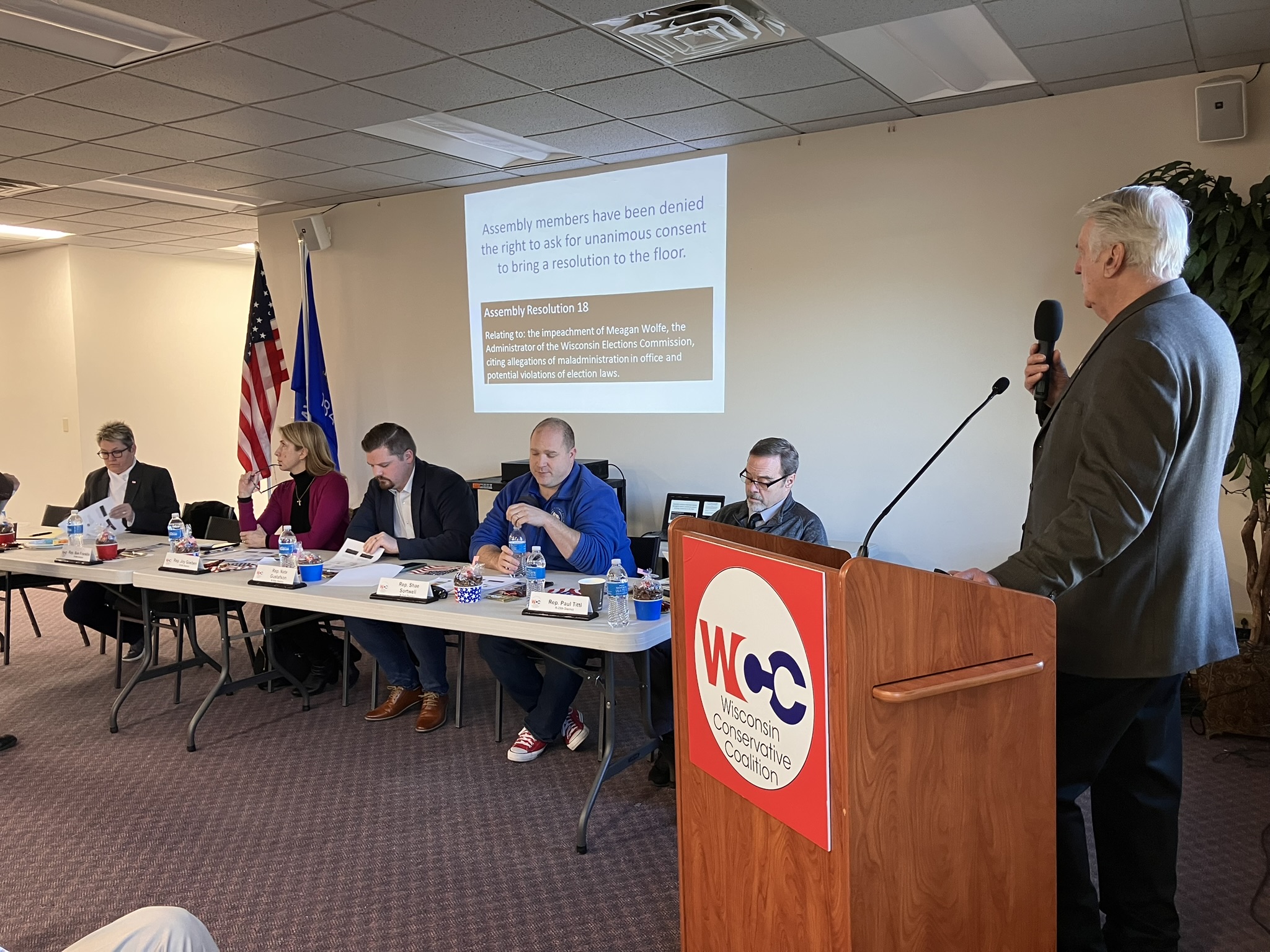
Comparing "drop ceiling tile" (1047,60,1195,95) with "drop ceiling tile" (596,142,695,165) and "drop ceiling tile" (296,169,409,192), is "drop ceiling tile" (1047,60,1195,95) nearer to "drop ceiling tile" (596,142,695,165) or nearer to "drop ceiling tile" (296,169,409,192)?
"drop ceiling tile" (596,142,695,165)

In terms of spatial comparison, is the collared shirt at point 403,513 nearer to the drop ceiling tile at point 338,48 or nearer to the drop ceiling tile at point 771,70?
the drop ceiling tile at point 338,48

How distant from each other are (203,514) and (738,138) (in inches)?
140

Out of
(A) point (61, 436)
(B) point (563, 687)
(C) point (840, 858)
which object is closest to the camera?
(C) point (840, 858)

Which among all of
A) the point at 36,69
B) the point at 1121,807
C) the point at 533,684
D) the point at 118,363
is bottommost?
the point at 533,684

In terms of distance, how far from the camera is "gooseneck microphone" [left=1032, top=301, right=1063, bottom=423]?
2.12 metres

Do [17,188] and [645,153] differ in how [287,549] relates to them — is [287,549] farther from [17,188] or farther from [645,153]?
[17,188]

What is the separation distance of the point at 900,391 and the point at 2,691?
182 inches

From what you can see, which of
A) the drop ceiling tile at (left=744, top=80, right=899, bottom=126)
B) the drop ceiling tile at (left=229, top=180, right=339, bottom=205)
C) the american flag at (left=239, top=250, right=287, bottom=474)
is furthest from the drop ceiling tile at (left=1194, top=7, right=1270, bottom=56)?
the american flag at (left=239, top=250, right=287, bottom=474)

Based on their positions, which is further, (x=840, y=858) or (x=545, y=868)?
(x=545, y=868)

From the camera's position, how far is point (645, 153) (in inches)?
206

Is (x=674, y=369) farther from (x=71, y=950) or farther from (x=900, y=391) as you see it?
(x=71, y=950)

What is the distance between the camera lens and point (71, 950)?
1.33 m

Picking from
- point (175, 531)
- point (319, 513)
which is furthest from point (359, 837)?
point (175, 531)

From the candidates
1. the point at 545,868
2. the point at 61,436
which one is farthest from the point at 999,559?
the point at 61,436
